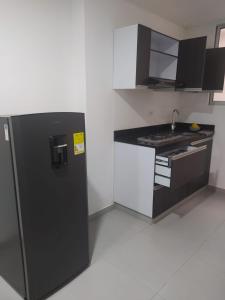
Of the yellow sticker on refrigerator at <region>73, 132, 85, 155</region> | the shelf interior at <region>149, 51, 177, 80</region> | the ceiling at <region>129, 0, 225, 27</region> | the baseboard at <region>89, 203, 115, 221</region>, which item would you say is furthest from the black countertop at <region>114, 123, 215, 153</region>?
the ceiling at <region>129, 0, 225, 27</region>

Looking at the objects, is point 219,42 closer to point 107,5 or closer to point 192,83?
point 192,83

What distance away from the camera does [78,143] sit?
5.34ft

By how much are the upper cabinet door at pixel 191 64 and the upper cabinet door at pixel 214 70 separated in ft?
0.93

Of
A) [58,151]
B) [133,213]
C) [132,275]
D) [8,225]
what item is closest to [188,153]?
[133,213]

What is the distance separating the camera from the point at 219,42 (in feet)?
10.5

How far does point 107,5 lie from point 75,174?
182 centimetres

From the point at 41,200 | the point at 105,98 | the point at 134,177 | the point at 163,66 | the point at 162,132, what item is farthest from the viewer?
the point at 162,132

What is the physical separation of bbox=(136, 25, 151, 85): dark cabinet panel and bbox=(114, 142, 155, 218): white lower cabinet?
75cm

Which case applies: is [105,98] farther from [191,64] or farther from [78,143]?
[191,64]

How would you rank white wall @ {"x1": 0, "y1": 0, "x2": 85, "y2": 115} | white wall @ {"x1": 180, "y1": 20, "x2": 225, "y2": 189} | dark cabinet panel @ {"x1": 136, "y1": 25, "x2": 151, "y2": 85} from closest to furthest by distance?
white wall @ {"x1": 0, "y1": 0, "x2": 85, "y2": 115}, dark cabinet panel @ {"x1": 136, "y1": 25, "x2": 151, "y2": 85}, white wall @ {"x1": 180, "y1": 20, "x2": 225, "y2": 189}

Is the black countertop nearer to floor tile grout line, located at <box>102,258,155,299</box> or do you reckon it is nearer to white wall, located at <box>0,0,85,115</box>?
white wall, located at <box>0,0,85,115</box>

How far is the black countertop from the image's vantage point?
2.59m

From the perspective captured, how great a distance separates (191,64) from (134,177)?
163cm

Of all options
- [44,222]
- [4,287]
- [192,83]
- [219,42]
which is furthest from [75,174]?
[219,42]
